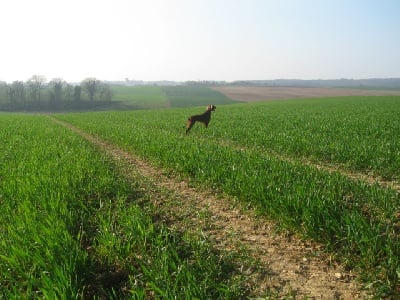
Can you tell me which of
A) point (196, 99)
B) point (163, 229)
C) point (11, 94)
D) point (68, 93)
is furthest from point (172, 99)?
point (163, 229)

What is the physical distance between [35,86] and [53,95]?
40.6ft

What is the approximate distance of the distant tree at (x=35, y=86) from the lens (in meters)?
98.2

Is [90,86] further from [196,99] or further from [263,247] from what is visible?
[263,247]

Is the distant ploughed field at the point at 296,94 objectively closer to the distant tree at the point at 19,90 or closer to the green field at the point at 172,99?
the green field at the point at 172,99

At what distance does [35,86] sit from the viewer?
101500 mm

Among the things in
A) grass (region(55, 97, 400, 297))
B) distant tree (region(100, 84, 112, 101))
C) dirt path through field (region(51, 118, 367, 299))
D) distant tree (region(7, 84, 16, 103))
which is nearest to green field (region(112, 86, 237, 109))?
distant tree (region(100, 84, 112, 101))

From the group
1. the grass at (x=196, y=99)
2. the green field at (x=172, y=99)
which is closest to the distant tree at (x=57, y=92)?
the green field at (x=172, y=99)

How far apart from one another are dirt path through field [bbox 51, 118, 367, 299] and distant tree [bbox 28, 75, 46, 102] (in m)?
106

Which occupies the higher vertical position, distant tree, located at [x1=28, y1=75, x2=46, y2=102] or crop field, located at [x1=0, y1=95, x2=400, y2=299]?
distant tree, located at [x1=28, y1=75, x2=46, y2=102]

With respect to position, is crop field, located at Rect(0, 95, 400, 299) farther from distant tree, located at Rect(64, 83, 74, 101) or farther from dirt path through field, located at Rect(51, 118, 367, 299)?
distant tree, located at Rect(64, 83, 74, 101)

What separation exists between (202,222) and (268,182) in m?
1.50

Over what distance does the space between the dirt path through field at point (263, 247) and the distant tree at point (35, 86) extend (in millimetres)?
106343

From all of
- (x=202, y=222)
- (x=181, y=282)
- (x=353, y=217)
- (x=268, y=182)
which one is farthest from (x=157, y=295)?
(x=268, y=182)

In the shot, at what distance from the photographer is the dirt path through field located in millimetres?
3043
